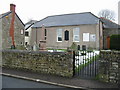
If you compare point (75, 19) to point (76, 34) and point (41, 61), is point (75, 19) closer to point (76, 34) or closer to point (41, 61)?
point (76, 34)

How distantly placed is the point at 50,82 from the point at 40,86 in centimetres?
62

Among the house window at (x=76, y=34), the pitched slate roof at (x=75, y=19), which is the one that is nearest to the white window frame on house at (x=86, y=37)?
the house window at (x=76, y=34)

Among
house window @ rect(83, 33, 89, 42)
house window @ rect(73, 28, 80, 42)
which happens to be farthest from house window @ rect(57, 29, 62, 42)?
house window @ rect(83, 33, 89, 42)

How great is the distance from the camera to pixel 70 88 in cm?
556

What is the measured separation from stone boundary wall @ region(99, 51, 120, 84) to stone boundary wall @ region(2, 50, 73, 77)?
5.54 ft

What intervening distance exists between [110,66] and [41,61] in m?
4.19

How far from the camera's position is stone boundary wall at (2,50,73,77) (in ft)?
23.1

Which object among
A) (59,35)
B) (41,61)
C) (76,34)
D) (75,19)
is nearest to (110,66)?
(41,61)

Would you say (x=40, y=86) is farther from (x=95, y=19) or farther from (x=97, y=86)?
(x=95, y=19)

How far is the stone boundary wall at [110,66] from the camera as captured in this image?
232 inches

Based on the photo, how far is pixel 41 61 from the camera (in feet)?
25.9

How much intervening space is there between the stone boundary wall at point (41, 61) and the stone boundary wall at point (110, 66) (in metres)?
1.69

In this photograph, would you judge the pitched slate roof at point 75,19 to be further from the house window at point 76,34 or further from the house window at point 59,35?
the house window at point 59,35

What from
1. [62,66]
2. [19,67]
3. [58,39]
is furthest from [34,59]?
[58,39]
